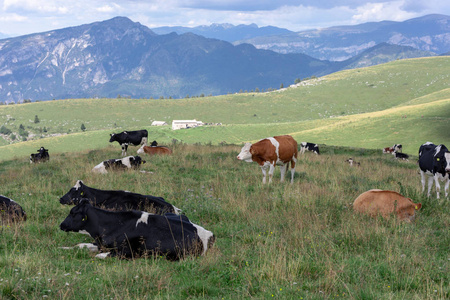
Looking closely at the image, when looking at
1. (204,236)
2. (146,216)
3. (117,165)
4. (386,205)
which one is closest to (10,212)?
(146,216)

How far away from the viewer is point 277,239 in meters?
7.53

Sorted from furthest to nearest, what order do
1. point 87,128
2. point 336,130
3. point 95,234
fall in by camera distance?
point 87,128
point 336,130
point 95,234

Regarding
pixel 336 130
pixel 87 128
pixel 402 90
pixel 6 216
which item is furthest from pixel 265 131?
pixel 402 90

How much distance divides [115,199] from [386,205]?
731cm

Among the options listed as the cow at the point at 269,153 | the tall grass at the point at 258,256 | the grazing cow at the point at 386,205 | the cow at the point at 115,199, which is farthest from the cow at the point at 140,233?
the cow at the point at 269,153

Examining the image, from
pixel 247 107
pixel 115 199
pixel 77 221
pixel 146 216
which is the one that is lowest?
pixel 115 199

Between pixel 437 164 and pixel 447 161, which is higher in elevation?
pixel 447 161

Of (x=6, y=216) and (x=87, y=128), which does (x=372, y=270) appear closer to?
(x=6, y=216)

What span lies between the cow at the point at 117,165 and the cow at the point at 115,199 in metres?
5.63

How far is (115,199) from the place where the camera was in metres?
11.0

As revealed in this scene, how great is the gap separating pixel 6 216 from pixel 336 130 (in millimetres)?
66382

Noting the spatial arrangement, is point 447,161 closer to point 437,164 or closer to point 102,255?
point 437,164

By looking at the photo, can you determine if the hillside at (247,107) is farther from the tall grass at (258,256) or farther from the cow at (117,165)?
the tall grass at (258,256)

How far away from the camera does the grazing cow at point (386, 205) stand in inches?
375
